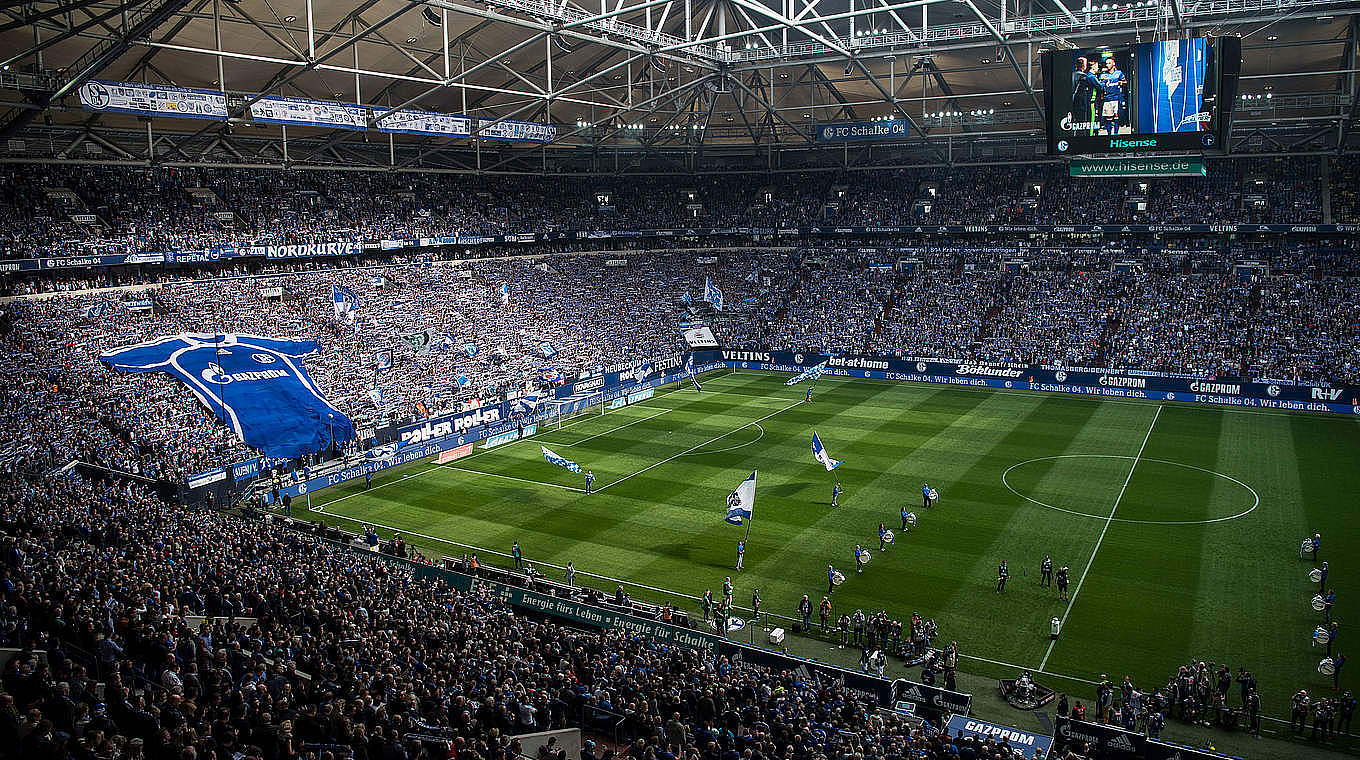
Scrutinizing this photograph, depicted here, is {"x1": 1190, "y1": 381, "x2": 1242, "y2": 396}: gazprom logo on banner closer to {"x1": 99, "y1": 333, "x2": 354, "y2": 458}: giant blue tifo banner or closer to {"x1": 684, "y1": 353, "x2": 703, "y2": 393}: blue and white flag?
{"x1": 684, "y1": 353, "x2": 703, "y2": 393}: blue and white flag

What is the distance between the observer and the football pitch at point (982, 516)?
981 inches

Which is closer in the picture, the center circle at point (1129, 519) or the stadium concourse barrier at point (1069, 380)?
the center circle at point (1129, 519)

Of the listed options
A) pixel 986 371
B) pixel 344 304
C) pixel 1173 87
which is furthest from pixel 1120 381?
pixel 344 304

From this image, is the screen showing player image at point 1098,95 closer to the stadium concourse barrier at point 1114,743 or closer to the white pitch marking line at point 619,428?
the white pitch marking line at point 619,428

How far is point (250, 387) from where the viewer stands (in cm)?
4250

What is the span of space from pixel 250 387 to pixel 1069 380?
43383 mm

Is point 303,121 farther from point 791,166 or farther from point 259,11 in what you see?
point 791,166

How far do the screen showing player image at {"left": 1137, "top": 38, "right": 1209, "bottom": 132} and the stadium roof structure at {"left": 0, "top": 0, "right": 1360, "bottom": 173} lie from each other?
2959mm

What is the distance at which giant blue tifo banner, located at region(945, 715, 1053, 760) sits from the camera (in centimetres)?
1798

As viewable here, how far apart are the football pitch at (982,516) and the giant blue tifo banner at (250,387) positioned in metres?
3.45

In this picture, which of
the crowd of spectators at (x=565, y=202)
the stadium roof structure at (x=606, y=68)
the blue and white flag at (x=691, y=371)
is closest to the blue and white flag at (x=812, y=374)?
the blue and white flag at (x=691, y=371)

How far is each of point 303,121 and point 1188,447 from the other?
40796 mm

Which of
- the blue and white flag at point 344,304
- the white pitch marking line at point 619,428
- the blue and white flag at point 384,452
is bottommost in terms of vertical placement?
the white pitch marking line at point 619,428

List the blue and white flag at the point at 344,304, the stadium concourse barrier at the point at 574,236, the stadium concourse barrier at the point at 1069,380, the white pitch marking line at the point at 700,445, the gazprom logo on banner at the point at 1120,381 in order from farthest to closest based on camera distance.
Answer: the gazprom logo on banner at the point at 1120,381 → the blue and white flag at the point at 344,304 → the stadium concourse barrier at the point at 574,236 → the stadium concourse barrier at the point at 1069,380 → the white pitch marking line at the point at 700,445
